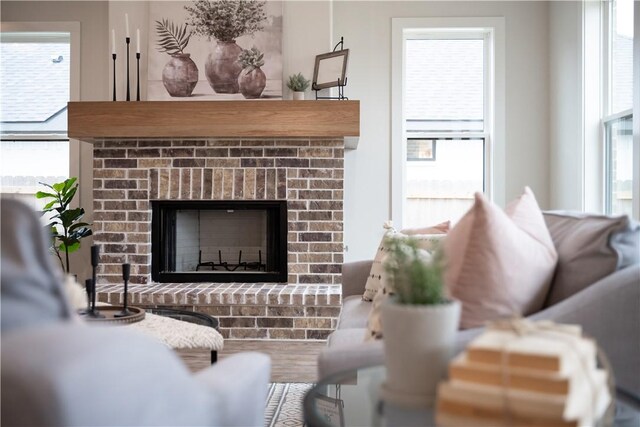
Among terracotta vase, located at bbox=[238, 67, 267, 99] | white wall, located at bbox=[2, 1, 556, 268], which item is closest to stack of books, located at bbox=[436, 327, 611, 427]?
terracotta vase, located at bbox=[238, 67, 267, 99]

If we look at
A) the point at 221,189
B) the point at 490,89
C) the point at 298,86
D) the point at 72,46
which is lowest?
the point at 221,189

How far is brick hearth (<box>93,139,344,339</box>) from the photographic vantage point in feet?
13.1

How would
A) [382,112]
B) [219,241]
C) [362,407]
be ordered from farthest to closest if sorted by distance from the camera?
[382,112]
[219,241]
[362,407]

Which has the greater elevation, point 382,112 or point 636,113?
point 382,112

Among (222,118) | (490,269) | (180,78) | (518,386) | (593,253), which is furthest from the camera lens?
(180,78)

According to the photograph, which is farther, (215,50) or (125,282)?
(215,50)

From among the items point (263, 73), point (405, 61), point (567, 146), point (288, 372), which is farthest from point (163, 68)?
point (567, 146)

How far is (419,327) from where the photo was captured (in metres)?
1.01

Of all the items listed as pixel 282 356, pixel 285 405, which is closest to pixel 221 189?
pixel 282 356

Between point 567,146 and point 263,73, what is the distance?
2248mm

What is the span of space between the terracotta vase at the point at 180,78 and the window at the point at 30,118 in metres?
1.12

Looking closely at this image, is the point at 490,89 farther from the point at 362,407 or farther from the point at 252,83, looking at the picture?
the point at 362,407

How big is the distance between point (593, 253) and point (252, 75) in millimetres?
3025

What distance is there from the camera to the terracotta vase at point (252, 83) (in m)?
4.04
